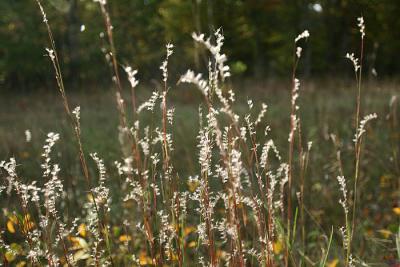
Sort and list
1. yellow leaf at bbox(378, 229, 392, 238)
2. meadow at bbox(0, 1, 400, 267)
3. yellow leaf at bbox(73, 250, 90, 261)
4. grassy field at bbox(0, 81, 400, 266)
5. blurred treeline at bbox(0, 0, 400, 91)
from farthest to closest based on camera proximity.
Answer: blurred treeline at bbox(0, 0, 400, 91)
grassy field at bbox(0, 81, 400, 266)
yellow leaf at bbox(378, 229, 392, 238)
yellow leaf at bbox(73, 250, 90, 261)
meadow at bbox(0, 1, 400, 267)

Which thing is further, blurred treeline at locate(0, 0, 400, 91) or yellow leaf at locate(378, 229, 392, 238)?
blurred treeline at locate(0, 0, 400, 91)

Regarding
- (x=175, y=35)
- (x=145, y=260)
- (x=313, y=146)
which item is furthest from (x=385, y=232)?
(x=175, y=35)

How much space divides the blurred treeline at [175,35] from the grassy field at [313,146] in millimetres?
3952

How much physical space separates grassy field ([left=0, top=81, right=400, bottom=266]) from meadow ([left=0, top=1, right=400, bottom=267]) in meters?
0.03

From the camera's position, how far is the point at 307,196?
13.0 ft

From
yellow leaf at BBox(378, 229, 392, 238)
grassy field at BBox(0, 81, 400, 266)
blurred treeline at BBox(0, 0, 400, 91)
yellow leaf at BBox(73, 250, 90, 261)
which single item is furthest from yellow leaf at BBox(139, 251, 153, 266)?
blurred treeline at BBox(0, 0, 400, 91)

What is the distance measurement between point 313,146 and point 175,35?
13.3 m

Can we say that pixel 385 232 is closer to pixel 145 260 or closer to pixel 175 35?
pixel 145 260

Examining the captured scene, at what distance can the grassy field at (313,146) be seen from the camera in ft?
10.5

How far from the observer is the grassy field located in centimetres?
321

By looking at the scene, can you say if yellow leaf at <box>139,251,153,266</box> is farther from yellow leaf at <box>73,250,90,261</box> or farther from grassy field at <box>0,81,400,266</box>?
grassy field at <box>0,81,400,266</box>

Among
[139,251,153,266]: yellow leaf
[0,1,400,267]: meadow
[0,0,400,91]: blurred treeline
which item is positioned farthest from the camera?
[0,0,400,91]: blurred treeline

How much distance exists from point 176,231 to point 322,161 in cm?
Answer: 362

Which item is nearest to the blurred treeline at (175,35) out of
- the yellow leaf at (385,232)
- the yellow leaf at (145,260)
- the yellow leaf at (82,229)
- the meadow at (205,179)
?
the meadow at (205,179)
